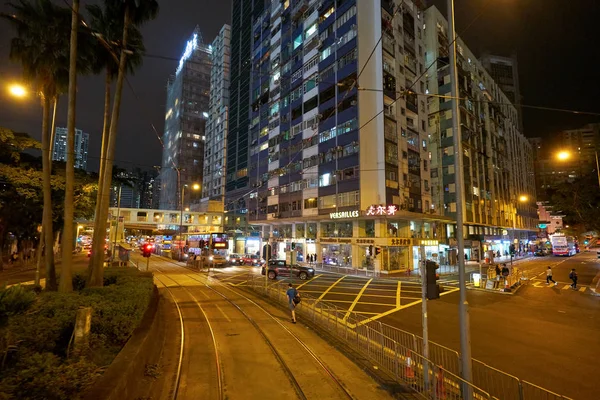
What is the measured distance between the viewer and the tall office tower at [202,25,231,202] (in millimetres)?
94812

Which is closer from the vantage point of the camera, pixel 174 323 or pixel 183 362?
pixel 183 362

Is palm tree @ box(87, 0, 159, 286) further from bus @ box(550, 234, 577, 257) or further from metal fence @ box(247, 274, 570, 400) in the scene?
bus @ box(550, 234, 577, 257)

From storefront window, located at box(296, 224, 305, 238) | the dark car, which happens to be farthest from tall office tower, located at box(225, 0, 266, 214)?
the dark car

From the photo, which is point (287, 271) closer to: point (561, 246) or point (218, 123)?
point (561, 246)

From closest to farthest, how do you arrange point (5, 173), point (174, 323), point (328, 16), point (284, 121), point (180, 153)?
1. point (174, 323)
2. point (5, 173)
3. point (328, 16)
4. point (284, 121)
5. point (180, 153)

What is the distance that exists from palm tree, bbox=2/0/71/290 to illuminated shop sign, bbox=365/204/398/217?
2948 centimetres

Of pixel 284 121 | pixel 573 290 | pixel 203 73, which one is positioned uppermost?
pixel 203 73

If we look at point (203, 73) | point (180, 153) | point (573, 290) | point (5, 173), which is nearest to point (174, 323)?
point (5, 173)

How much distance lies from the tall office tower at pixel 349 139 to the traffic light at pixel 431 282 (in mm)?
28586

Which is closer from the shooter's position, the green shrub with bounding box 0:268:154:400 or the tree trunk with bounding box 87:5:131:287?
the green shrub with bounding box 0:268:154:400

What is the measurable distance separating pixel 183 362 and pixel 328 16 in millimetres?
48930

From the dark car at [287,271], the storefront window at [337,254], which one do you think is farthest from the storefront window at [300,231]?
the dark car at [287,271]

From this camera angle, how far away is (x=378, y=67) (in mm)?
39969

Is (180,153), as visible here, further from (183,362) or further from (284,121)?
(183,362)
